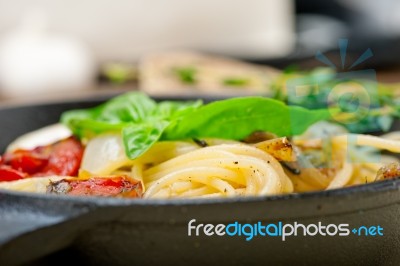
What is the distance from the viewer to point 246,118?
1.48 m

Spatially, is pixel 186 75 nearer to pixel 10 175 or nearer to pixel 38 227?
pixel 10 175

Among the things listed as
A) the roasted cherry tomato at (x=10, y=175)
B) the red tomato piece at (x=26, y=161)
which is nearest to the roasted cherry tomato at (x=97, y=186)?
the roasted cherry tomato at (x=10, y=175)

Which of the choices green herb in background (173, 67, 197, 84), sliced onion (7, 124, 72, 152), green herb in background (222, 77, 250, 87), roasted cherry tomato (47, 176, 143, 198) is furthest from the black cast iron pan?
green herb in background (173, 67, 197, 84)

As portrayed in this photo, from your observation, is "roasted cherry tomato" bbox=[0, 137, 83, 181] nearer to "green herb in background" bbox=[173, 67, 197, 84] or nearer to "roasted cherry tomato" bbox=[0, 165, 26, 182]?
"roasted cherry tomato" bbox=[0, 165, 26, 182]

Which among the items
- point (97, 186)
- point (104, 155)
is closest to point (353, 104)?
point (104, 155)

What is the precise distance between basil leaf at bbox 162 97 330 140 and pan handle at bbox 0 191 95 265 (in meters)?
0.49

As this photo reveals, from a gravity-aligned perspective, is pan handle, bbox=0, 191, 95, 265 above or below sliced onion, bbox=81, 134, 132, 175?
above

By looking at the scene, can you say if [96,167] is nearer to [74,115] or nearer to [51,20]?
[74,115]

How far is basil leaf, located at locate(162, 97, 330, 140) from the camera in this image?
57.5 inches

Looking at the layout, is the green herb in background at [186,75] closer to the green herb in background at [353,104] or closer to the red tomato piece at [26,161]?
the green herb in background at [353,104]

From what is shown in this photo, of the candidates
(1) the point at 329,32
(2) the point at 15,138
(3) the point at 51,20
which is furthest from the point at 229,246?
(1) the point at 329,32

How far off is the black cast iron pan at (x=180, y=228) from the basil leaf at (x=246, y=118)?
1.13 ft

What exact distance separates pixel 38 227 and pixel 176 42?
624cm

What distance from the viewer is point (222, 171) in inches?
54.2
